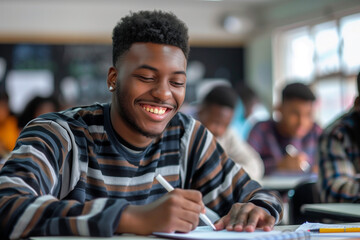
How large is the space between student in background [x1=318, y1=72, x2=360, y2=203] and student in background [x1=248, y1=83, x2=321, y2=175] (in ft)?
5.10

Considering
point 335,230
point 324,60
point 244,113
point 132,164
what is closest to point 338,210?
point 335,230

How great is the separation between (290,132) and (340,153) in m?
1.70

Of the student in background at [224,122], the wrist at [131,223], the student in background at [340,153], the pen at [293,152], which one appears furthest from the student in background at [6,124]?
the wrist at [131,223]

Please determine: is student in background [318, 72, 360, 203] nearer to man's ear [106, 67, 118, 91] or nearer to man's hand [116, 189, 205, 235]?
man's ear [106, 67, 118, 91]

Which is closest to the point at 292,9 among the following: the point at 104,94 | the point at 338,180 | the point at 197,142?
the point at 104,94

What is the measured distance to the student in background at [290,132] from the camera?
3.83 meters

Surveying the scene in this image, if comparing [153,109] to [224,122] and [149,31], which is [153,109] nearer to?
[149,31]

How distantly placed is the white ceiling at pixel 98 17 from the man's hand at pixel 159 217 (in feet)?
18.8

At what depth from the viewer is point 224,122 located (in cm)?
334

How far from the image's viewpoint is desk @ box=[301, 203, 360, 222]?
1.56m

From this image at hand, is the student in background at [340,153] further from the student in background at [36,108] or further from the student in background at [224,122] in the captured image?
the student in background at [36,108]

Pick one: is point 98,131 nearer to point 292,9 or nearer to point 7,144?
point 7,144

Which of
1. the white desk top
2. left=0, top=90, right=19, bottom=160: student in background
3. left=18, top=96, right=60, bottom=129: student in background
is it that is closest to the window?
left=18, top=96, right=60, bottom=129: student in background

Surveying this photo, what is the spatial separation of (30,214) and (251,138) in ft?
9.92
